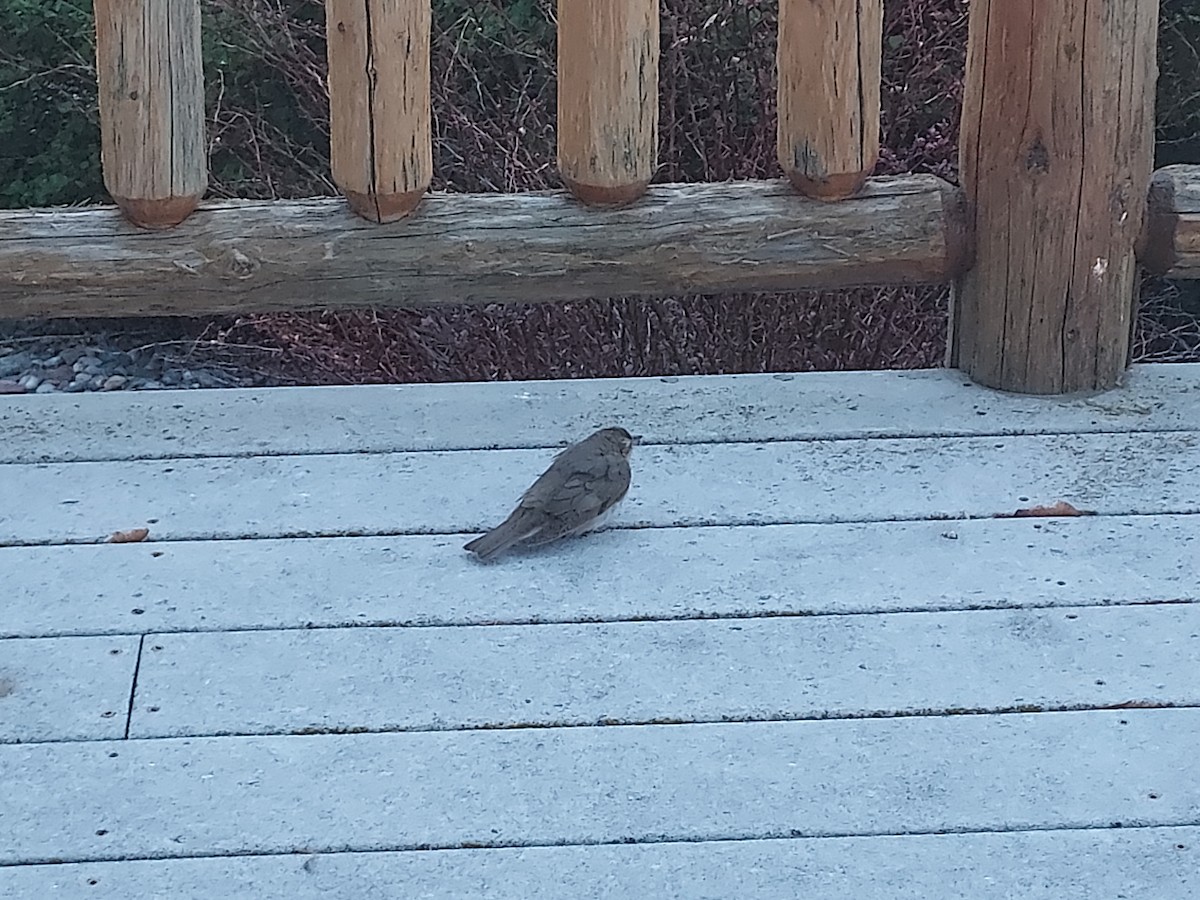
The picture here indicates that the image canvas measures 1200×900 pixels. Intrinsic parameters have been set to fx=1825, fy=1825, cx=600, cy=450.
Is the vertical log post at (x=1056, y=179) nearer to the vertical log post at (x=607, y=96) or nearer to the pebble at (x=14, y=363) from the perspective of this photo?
the vertical log post at (x=607, y=96)

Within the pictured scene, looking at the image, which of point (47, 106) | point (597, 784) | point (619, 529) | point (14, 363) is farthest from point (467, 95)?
point (597, 784)

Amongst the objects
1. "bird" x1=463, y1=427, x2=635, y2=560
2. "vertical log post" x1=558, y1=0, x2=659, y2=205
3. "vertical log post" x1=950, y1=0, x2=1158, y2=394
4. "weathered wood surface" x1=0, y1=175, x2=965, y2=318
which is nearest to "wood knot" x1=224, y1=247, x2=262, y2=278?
"weathered wood surface" x1=0, y1=175, x2=965, y2=318

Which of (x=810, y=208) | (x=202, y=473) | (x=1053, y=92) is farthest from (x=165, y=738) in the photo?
(x=1053, y=92)

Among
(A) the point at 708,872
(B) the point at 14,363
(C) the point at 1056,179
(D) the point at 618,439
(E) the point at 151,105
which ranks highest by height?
(E) the point at 151,105

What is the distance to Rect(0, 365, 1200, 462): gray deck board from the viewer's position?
2773mm

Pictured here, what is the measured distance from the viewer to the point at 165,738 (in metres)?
1.80

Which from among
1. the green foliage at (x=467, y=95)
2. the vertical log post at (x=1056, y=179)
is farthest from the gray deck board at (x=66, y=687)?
the green foliage at (x=467, y=95)

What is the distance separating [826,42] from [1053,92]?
0.36 m

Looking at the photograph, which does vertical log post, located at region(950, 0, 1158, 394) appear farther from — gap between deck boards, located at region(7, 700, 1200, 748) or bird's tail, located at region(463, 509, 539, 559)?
gap between deck boards, located at region(7, 700, 1200, 748)

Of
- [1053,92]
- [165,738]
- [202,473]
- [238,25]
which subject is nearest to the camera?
[165,738]

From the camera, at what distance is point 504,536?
90.4 inches

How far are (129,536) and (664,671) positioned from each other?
81cm

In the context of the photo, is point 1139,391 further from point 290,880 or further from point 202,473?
point 290,880

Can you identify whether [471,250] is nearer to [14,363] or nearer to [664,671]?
[664,671]
